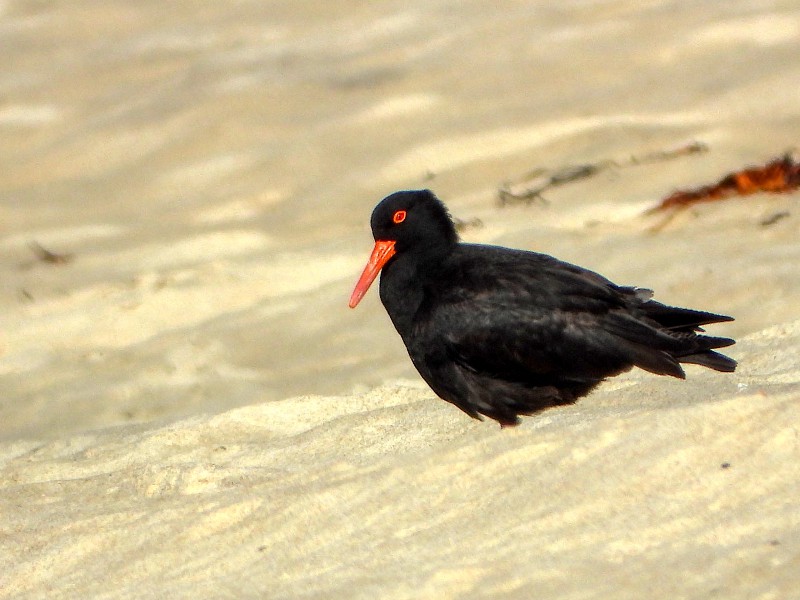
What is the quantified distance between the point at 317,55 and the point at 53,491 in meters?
6.44

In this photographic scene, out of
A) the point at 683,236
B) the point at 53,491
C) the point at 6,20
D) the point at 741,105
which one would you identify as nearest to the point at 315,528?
the point at 53,491

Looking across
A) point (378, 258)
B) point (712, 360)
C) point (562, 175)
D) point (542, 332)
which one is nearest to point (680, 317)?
point (712, 360)

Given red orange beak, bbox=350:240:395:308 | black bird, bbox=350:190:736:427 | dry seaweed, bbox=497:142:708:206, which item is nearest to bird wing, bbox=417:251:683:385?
black bird, bbox=350:190:736:427

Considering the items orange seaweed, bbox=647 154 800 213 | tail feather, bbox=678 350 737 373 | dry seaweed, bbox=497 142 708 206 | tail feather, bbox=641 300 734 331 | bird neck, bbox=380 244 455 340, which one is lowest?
dry seaweed, bbox=497 142 708 206

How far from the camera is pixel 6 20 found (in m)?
12.0

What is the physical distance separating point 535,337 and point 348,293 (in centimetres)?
256

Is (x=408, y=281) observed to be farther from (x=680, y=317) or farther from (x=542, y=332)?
(x=680, y=317)

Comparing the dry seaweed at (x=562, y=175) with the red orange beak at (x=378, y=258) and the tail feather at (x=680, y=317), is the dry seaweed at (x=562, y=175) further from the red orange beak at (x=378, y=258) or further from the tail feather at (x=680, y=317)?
the tail feather at (x=680, y=317)

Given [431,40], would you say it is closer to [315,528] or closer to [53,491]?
[53,491]

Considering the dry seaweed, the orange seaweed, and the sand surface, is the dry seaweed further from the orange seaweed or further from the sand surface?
the orange seaweed

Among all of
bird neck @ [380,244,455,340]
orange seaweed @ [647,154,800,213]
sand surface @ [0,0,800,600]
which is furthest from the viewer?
orange seaweed @ [647,154,800,213]

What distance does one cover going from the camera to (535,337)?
5.11 meters

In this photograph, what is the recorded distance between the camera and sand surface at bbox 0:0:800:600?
364 centimetres

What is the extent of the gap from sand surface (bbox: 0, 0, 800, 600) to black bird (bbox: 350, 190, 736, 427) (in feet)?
0.47
